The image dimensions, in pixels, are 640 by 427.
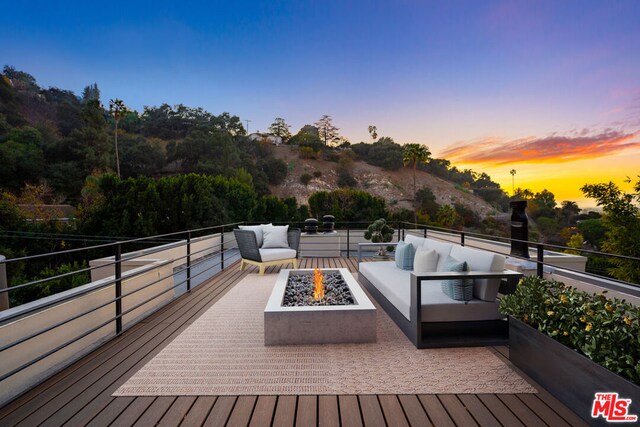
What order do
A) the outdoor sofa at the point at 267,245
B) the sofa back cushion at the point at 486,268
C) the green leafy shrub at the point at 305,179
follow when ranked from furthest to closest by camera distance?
the green leafy shrub at the point at 305,179 < the outdoor sofa at the point at 267,245 < the sofa back cushion at the point at 486,268

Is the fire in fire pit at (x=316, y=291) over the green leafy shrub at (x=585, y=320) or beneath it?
beneath

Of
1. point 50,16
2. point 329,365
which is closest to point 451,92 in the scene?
point 329,365

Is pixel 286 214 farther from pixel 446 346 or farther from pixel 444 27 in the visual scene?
pixel 446 346

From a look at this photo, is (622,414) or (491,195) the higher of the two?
(491,195)

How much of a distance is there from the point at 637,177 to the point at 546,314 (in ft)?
37.8

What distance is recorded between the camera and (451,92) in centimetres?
1309

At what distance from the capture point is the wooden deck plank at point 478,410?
1.72 meters

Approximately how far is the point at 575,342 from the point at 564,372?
7.3 inches

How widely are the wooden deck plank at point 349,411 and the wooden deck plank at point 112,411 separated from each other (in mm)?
1184

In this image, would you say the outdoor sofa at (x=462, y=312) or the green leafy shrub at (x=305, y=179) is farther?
the green leafy shrub at (x=305, y=179)

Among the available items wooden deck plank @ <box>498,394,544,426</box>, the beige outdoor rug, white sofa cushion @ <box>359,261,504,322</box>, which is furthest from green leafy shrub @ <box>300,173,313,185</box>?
wooden deck plank @ <box>498,394,544,426</box>

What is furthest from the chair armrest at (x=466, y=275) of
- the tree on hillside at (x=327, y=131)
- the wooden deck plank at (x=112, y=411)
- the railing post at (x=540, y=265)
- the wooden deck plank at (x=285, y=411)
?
the tree on hillside at (x=327, y=131)

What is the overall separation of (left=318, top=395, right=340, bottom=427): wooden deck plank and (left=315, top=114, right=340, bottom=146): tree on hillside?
39260mm

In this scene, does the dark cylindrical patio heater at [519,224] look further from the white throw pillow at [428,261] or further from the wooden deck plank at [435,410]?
the wooden deck plank at [435,410]
